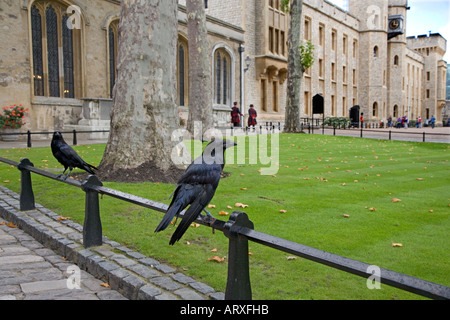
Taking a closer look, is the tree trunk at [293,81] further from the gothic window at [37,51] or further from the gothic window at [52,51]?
the gothic window at [37,51]

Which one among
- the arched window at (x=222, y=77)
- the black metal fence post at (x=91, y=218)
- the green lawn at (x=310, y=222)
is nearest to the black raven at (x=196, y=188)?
the green lawn at (x=310, y=222)

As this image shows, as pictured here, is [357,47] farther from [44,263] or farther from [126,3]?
[44,263]

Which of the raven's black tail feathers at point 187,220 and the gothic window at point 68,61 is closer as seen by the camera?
the raven's black tail feathers at point 187,220

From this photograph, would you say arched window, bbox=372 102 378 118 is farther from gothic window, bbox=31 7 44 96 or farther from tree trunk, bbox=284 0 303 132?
gothic window, bbox=31 7 44 96

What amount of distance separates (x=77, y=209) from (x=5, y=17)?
15.0m

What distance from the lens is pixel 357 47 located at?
183 ft

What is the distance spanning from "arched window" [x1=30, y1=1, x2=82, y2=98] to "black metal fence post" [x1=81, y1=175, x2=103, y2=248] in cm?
1707

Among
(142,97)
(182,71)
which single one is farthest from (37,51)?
(142,97)

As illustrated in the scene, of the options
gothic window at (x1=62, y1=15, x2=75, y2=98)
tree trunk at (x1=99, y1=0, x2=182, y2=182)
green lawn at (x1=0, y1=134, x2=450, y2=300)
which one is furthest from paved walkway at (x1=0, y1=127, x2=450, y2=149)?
tree trunk at (x1=99, y1=0, x2=182, y2=182)

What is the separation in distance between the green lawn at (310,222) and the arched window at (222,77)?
20.5 meters

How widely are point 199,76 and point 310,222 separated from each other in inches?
515

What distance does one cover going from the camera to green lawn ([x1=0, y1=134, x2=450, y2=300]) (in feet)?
12.3

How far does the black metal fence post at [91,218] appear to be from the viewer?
4.44 m

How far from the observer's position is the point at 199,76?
17.5m
